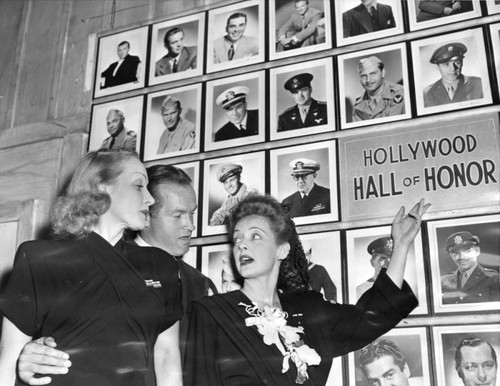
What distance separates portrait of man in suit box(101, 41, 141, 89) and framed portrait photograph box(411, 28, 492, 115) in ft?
3.62

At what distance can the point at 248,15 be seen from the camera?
2453 millimetres

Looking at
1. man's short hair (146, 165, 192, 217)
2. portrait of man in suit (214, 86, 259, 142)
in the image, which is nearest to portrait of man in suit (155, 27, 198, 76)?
portrait of man in suit (214, 86, 259, 142)

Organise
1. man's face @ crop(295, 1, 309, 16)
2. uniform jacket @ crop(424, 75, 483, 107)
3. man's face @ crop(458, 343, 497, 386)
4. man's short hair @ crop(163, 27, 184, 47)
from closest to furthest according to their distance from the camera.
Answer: man's face @ crop(458, 343, 497, 386) → uniform jacket @ crop(424, 75, 483, 107) → man's face @ crop(295, 1, 309, 16) → man's short hair @ crop(163, 27, 184, 47)

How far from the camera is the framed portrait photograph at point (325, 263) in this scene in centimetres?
202

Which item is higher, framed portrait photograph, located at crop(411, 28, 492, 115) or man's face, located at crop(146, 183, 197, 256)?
framed portrait photograph, located at crop(411, 28, 492, 115)

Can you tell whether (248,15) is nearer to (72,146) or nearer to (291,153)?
(291,153)

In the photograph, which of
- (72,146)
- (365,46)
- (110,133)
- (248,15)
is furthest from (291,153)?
(72,146)

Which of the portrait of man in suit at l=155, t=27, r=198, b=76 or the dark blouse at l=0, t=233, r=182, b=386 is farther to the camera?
the portrait of man in suit at l=155, t=27, r=198, b=76

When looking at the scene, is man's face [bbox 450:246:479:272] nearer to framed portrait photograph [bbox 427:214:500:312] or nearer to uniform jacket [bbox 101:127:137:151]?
framed portrait photograph [bbox 427:214:500:312]

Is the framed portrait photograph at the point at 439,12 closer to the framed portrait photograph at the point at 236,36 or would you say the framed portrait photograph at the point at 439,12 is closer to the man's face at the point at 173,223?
the framed portrait photograph at the point at 236,36

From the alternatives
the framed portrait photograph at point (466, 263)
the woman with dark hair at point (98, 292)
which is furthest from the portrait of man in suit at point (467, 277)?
the woman with dark hair at point (98, 292)

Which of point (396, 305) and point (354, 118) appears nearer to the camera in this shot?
point (396, 305)

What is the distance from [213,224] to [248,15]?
81 centimetres

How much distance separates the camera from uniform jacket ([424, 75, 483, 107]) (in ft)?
6.55
